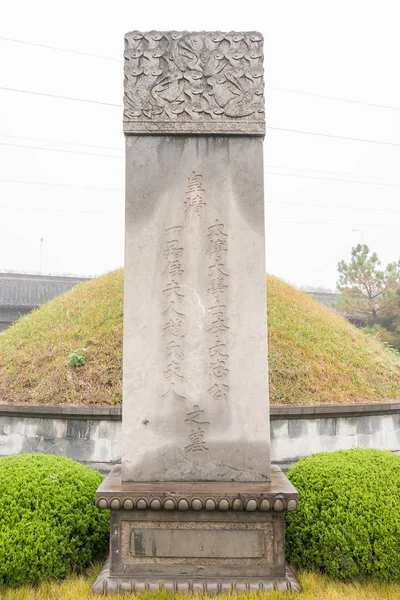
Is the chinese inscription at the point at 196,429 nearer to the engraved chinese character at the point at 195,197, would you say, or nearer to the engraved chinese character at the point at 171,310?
the engraved chinese character at the point at 171,310

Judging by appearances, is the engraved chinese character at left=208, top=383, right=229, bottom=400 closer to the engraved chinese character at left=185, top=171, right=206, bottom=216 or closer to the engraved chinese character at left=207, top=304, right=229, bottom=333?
Result: the engraved chinese character at left=207, top=304, right=229, bottom=333

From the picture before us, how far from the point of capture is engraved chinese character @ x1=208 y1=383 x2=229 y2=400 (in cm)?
340

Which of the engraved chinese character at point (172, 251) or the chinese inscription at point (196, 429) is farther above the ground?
the engraved chinese character at point (172, 251)

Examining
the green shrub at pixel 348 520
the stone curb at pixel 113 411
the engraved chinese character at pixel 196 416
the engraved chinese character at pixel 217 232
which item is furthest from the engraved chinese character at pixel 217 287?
the stone curb at pixel 113 411

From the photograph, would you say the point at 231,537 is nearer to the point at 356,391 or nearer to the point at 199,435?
the point at 199,435

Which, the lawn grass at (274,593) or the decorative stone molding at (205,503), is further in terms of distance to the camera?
the decorative stone molding at (205,503)

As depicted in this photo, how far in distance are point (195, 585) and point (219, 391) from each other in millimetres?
1203

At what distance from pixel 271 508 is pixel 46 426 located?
3.80m

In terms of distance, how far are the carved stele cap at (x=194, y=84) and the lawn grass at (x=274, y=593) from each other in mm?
3039

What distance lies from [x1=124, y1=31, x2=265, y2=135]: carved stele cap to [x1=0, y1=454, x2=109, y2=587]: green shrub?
8.44 feet

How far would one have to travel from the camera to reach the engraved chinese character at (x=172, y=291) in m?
3.46

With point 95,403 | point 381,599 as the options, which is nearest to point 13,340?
point 95,403

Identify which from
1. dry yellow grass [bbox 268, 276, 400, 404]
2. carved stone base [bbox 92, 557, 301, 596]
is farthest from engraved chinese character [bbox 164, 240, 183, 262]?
dry yellow grass [bbox 268, 276, 400, 404]

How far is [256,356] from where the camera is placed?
11.2 feet
